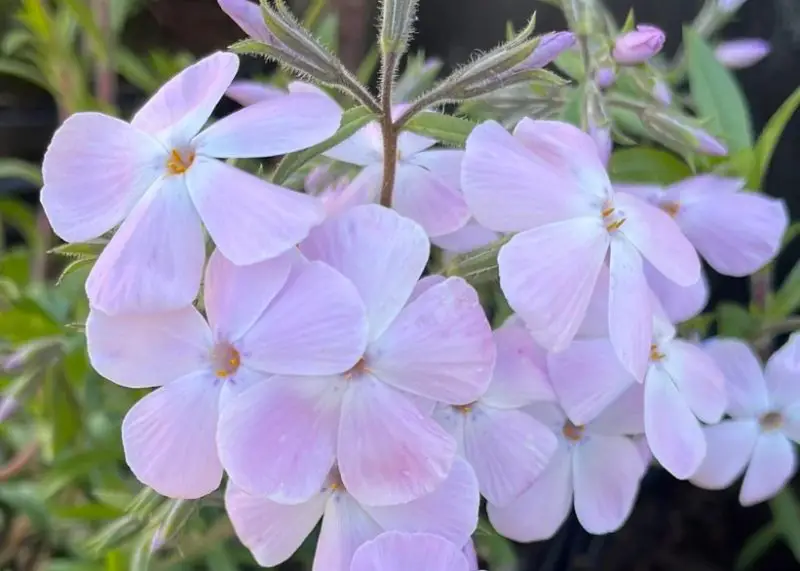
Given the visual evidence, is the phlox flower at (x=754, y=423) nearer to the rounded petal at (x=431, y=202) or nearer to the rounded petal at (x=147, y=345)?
the rounded petal at (x=431, y=202)

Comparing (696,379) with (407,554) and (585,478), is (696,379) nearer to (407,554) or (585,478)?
(585,478)

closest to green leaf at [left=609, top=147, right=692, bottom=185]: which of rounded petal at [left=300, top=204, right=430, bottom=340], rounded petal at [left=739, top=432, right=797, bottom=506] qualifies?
rounded petal at [left=739, top=432, right=797, bottom=506]

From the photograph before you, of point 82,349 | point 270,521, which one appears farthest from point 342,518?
point 82,349

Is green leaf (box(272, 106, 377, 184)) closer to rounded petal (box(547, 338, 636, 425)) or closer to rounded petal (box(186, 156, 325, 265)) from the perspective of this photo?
rounded petal (box(186, 156, 325, 265))

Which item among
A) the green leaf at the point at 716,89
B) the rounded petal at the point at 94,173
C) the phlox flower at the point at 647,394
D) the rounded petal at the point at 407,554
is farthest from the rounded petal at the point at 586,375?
the green leaf at the point at 716,89

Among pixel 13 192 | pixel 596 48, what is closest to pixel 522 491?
pixel 596 48
